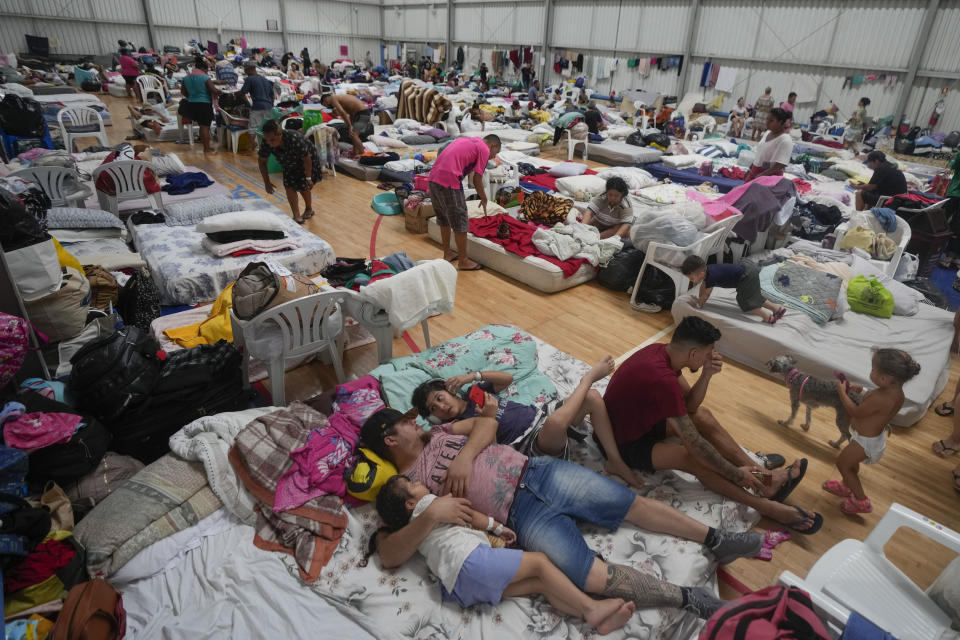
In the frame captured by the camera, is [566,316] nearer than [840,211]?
Yes

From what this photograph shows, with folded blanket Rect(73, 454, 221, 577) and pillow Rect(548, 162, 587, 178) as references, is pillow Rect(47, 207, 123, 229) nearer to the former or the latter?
folded blanket Rect(73, 454, 221, 577)

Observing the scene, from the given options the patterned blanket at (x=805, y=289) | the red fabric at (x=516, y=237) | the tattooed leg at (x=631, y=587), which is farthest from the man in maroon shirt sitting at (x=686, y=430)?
the red fabric at (x=516, y=237)

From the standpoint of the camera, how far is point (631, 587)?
1.83 m

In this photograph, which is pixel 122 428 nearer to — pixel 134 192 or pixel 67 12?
pixel 134 192

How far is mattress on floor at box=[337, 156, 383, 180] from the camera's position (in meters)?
7.68

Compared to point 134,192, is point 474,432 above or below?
below

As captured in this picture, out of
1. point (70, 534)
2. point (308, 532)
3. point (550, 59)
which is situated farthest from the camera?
point (550, 59)

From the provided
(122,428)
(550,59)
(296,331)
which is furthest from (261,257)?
(550,59)

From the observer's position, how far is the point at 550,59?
1642cm

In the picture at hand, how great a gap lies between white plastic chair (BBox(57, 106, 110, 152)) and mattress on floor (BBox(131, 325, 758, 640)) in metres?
7.33

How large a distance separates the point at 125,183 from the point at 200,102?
15.1ft

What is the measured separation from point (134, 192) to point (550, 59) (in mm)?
14694

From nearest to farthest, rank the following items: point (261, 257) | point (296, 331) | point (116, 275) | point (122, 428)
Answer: point (122, 428) < point (296, 331) < point (116, 275) < point (261, 257)

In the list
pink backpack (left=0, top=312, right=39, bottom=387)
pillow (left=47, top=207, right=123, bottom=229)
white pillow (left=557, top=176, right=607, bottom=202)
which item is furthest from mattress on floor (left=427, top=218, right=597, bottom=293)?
pink backpack (left=0, top=312, right=39, bottom=387)
